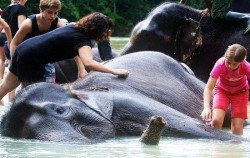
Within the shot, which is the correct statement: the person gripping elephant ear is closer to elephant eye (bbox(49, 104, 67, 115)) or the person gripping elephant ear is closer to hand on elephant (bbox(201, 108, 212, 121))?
hand on elephant (bbox(201, 108, 212, 121))

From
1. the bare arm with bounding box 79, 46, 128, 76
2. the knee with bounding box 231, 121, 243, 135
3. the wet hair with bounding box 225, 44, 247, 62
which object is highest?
the wet hair with bounding box 225, 44, 247, 62

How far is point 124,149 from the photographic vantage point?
6.50 m

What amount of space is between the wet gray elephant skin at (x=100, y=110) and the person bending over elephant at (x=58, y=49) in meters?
0.24

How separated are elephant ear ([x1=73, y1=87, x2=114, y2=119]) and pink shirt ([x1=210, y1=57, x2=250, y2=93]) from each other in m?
1.18

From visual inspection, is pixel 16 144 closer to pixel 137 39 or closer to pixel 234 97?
pixel 234 97

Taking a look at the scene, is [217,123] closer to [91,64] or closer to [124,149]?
[91,64]

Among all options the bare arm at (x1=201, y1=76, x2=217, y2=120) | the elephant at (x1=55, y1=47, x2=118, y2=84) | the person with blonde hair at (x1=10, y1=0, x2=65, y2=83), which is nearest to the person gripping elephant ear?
the elephant at (x1=55, y1=47, x2=118, y2=84)

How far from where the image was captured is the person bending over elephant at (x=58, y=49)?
7.92 m

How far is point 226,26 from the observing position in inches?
490

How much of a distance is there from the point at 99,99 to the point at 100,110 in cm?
19

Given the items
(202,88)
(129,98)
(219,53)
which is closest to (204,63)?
(219,53)

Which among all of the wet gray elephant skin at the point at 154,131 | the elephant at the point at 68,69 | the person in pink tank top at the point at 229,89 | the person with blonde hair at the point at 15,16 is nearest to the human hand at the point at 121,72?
the person in pink tank top at the point at 229,89

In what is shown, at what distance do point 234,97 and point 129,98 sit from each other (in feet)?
4.33

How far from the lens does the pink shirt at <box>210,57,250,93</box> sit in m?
8.11
